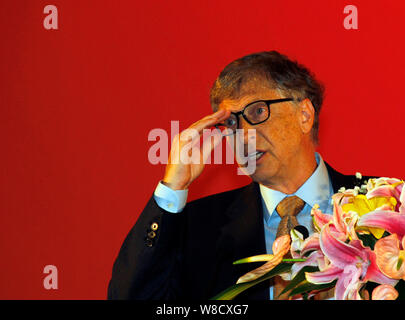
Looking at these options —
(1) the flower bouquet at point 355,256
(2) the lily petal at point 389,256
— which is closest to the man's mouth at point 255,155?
(1) the flower bouquet at point 355,256

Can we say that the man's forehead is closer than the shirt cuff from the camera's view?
No

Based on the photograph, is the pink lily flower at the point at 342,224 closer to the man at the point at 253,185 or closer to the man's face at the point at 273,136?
the man at the point at 253,185

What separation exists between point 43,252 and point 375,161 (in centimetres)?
139

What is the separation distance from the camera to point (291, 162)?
1887 millimetres

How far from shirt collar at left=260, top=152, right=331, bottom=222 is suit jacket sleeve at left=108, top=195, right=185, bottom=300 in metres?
0.35

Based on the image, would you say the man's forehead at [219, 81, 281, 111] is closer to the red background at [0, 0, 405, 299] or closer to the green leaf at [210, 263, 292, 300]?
the red background at [0, 0, 405, 299]

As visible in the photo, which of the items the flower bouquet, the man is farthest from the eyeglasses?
the flower bouquet

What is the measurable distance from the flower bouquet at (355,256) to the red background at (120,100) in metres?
1.46

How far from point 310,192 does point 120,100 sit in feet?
3.30

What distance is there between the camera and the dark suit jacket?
63.5 inches

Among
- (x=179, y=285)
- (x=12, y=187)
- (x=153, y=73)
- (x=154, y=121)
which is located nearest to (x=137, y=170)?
(x=154, y=121)

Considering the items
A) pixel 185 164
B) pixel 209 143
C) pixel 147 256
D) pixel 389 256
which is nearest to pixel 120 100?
pixel 209 143

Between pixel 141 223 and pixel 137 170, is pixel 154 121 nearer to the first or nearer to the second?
pixel 137 170

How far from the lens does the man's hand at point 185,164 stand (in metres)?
1.63
